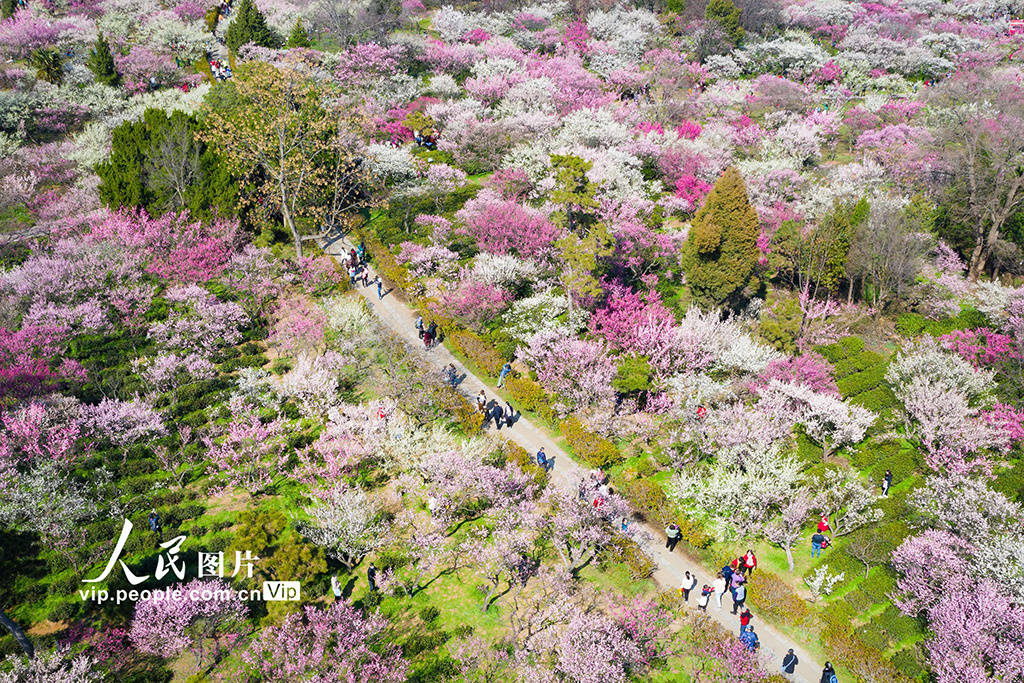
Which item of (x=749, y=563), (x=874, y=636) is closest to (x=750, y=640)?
(x=749, y=563)

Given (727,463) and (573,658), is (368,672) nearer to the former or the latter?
(573,658)

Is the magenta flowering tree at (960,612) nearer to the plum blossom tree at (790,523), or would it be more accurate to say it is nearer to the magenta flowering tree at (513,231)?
the plum blossom tree at (790,523)

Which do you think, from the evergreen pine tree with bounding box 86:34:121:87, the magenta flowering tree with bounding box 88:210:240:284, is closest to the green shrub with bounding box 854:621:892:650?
the magenta flowering tree with bounding box 88:210:240:284

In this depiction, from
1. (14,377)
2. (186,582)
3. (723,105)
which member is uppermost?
(723,105)

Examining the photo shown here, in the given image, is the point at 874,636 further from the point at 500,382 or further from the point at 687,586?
the point at 500,382

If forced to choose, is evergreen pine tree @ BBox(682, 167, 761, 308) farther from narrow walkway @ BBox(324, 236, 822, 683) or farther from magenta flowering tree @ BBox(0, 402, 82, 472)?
magenta flowering tree @ BBox(0, 402, 82, 472)

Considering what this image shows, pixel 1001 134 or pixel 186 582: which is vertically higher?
pixel 1001 134

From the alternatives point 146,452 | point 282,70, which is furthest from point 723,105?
point 146,452
